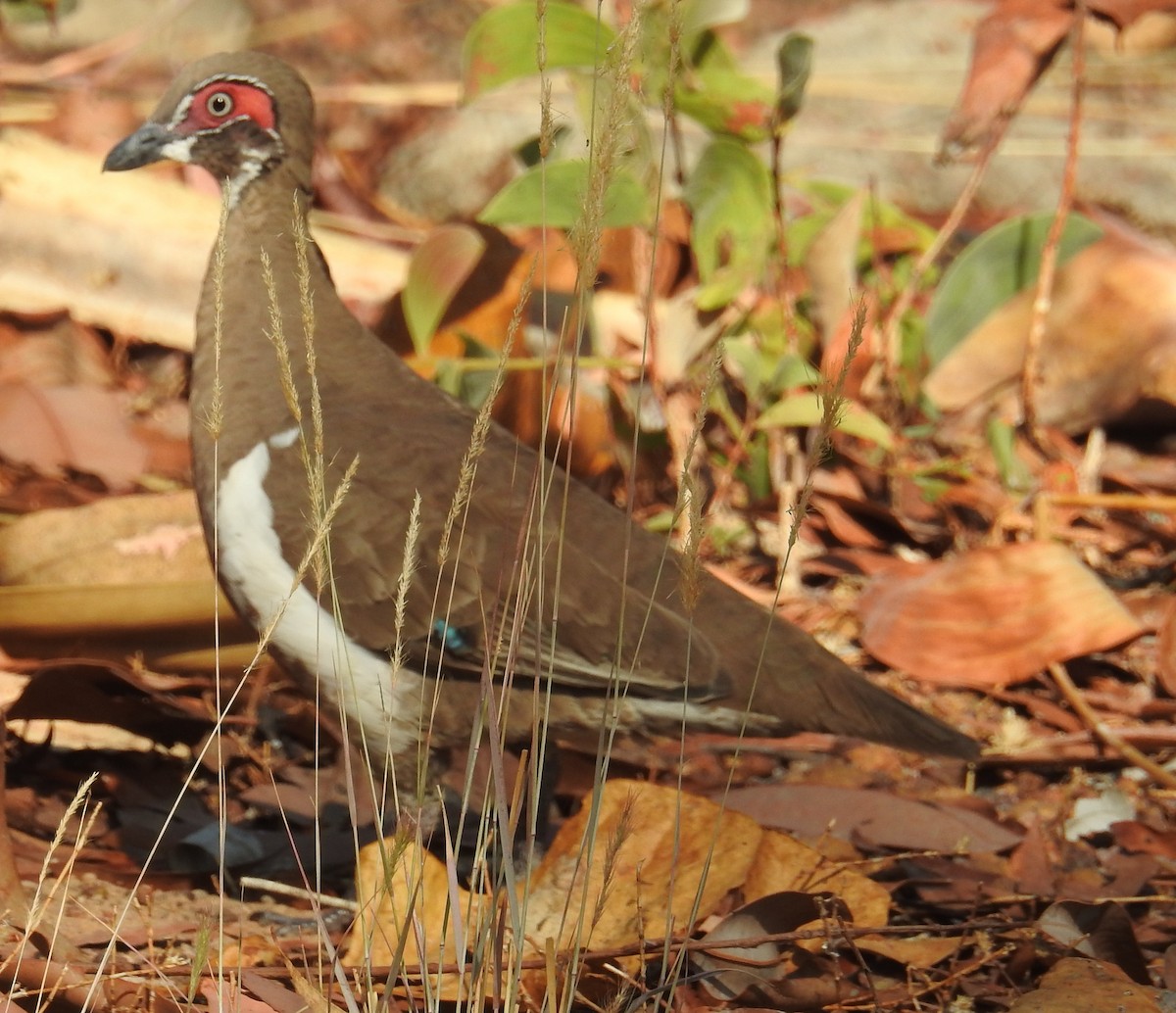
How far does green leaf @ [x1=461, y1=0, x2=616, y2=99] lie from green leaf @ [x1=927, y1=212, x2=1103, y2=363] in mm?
1496

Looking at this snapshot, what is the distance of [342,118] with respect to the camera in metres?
8.17

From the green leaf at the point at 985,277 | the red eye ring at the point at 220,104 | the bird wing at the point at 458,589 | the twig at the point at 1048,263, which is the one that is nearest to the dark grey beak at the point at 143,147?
the red eye ring at the point at 220,104

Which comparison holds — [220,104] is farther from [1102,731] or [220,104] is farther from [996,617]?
[1102,731]

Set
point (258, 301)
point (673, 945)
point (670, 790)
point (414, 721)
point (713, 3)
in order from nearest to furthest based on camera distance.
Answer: point (673, 945) < point (670, 790) < point (414, 721) < point (258, 301) < point (713, 3)

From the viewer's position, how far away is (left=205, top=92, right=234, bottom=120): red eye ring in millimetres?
3846

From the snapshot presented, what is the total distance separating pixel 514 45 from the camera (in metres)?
4.81

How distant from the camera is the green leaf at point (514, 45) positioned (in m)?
4.79

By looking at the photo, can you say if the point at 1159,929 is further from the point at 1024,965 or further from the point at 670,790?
the point at 670,790

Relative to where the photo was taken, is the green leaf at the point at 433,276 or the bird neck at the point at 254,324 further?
the green leaf at the point at 433,276

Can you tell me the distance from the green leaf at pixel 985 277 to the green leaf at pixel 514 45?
4.91 feet

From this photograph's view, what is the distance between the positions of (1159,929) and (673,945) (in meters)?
1.11

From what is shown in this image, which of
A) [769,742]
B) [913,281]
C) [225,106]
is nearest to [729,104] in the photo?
[913,281]

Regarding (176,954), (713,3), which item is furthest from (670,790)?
(713,3)

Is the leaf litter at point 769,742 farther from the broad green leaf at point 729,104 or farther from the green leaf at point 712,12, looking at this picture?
the green leaf at point 712,12
